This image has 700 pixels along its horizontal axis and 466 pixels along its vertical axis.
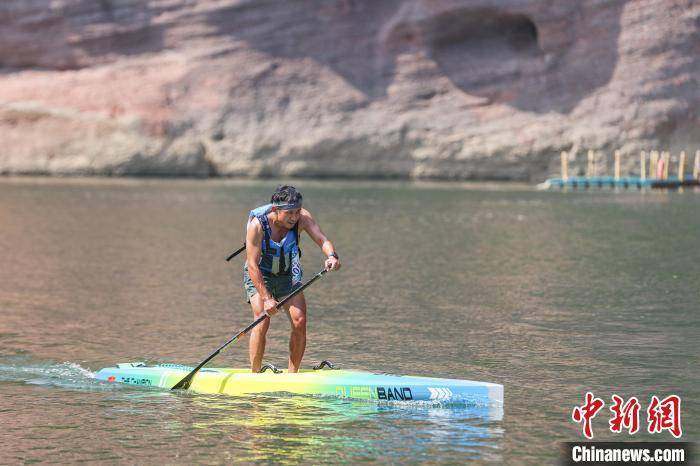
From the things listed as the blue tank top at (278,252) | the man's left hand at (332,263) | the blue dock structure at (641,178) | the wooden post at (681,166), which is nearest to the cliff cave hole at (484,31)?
the blue dock structure at (641,178)

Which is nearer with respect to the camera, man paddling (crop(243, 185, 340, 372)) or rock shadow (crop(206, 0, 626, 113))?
man paddling (crop(243, 185, 340, 372))

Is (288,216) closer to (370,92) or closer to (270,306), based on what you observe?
(270,306)

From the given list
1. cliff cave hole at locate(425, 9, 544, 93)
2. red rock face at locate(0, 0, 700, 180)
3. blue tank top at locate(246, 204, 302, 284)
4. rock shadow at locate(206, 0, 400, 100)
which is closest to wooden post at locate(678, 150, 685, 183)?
red rock face at locate(0, 0, 700, 180)

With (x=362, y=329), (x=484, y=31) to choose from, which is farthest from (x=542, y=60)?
(x=362, y=329)

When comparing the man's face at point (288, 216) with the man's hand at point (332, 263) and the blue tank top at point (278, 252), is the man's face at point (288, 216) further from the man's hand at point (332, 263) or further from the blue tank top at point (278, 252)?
the man's hand at point (332, 263)

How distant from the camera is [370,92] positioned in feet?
206

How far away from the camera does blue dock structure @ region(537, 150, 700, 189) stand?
5512 cm

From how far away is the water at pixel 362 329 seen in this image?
1005cm

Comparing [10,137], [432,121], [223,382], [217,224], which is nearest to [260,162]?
[432,121]

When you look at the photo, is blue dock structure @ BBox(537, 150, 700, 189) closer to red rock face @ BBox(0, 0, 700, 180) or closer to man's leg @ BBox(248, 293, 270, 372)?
red rock face @ BBox(0, 0, 700, 180)

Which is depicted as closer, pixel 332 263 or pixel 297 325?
pixel 332 263

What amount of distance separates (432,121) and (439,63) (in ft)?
12.3

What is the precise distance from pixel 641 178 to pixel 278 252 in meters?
45.3

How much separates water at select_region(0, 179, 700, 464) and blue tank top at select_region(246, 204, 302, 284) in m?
1.32
